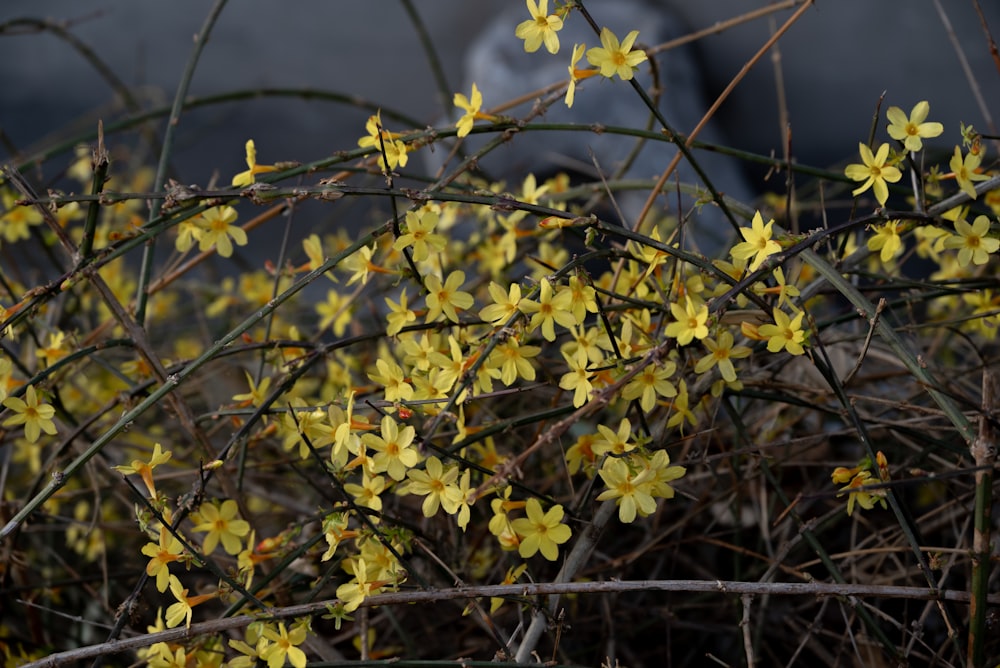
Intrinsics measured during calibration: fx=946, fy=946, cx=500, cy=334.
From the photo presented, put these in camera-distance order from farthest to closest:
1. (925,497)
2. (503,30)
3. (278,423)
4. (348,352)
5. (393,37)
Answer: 1. (393,37)
2. (503,30)
3. (348,352)
4. (925,497)
5. (278,423)

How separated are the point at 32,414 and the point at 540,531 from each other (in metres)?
0.63

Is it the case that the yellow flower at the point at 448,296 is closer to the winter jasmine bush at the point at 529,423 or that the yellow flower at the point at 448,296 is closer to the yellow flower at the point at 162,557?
the winter jasmine bush at the point at 529,423

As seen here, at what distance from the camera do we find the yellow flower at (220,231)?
1218 mm

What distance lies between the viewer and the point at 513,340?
1.07 metres

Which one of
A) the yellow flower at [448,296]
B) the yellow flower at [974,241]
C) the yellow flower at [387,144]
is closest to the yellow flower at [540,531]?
the yellow flower at [448,296]

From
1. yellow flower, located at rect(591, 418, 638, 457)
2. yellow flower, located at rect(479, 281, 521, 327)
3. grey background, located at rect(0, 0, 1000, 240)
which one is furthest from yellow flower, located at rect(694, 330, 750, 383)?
grey background, located at rect(0, 0, 1000, 240)

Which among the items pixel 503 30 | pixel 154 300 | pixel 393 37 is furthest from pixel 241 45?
pixel 154 300

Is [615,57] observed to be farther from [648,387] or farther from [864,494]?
[864,494]

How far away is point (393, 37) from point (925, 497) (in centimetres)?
250

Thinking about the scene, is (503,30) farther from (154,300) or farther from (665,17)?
(154,300)

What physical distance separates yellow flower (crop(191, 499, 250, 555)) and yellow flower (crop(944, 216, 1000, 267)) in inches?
35.6

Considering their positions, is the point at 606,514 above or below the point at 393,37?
below

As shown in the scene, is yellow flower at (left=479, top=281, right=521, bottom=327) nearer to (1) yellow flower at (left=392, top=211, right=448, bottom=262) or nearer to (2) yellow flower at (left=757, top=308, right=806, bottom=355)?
(1) yellow flower at (left=392, top=211, right=448, bottom=262)

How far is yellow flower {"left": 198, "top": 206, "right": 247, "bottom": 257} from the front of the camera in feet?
4.00
